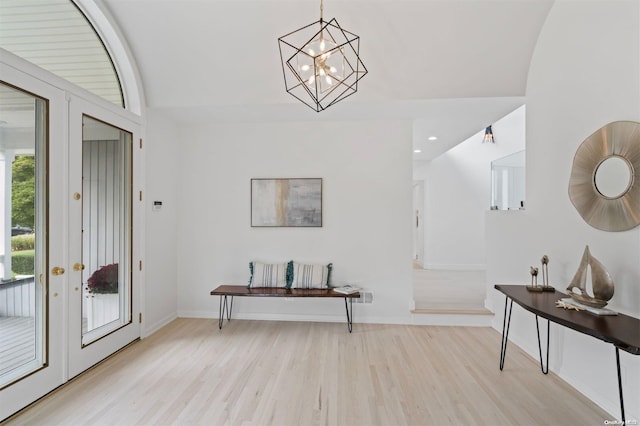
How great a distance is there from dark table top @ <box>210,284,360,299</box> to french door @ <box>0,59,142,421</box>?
1.04 meters

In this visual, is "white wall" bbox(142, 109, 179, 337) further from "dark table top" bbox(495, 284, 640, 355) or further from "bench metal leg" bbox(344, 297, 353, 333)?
"dark table top" bbox(495, 284, 640, 355)

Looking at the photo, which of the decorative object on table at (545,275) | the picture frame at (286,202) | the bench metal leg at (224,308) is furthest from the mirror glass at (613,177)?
the bench metal leg at (224,308)

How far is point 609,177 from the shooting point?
2248mm

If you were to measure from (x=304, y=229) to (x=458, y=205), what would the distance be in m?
4.77

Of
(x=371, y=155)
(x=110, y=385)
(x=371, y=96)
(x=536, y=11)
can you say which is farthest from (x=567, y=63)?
(x=110, y=385)

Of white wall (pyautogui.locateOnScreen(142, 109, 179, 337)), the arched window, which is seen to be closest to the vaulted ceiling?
the arched window

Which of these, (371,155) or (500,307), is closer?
(500,307)

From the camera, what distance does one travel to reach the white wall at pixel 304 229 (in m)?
4.03

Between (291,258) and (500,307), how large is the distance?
8.72 feet

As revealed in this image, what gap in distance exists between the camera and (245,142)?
4.20m

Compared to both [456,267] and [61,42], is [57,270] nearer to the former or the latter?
[61,42]

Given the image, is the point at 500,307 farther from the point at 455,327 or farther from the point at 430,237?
the point at 430,237

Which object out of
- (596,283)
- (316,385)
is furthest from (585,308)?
(316,385)

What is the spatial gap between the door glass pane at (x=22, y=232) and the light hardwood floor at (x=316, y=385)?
0.45 m
